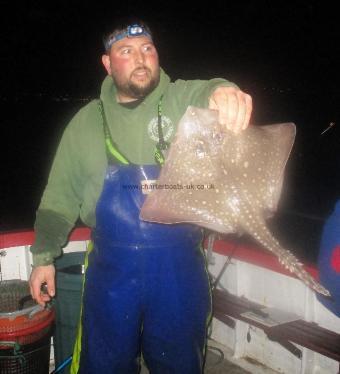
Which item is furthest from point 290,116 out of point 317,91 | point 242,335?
point 242,335

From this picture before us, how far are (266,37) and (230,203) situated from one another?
11007 cm

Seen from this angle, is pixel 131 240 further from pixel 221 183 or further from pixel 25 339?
pixel 25 339

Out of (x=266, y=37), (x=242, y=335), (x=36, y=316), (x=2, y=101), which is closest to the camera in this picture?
(x=36, y=316)

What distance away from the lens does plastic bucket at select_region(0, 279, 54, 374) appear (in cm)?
332

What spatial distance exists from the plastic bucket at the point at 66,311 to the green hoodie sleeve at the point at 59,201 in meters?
0.90

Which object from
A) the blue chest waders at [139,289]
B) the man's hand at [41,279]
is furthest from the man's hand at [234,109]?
the man's hand at [41,279]

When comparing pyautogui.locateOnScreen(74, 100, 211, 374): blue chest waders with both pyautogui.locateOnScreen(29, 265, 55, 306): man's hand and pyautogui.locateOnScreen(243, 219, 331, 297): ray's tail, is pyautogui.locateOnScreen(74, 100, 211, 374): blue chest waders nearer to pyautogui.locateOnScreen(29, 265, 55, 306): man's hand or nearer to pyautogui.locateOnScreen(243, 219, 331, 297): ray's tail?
pyautogui.locateOnScreen(29, 265, 55, 306): man's hand

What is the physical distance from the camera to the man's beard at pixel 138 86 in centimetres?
274

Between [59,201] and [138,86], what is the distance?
1040 millimetres

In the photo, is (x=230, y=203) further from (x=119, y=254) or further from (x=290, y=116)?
(x=290, y=116)

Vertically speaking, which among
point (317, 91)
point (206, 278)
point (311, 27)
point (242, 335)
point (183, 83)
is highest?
point (311, 27)

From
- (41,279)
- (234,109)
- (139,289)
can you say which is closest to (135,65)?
(234,109)

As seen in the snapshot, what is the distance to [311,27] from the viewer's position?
89375mm

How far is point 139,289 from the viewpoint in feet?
8.87
